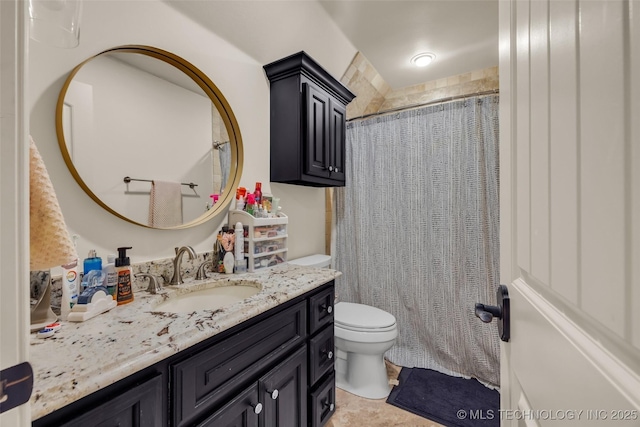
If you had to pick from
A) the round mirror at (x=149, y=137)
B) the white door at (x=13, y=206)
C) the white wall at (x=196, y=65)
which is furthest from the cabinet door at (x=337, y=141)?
the white door at (x=13, y=206)

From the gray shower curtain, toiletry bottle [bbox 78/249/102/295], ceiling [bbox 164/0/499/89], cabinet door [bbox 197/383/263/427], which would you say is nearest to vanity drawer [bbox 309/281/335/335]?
cabinet door [bbox 197/383/263/427]

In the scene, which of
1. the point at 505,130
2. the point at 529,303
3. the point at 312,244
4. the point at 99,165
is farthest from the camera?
the point at 312,244

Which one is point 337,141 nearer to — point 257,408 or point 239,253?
point 239,253

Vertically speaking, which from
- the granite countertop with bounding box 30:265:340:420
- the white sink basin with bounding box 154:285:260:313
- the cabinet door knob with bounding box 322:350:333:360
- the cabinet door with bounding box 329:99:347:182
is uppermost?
the cabinet door with bounding box 329:99:347:182

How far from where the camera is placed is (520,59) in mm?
504

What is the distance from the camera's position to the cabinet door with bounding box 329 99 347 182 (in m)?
1.85

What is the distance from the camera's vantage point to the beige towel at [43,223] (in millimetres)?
502

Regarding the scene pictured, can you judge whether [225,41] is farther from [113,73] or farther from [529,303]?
[529,303]

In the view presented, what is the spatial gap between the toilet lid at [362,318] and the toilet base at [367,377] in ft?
0.73

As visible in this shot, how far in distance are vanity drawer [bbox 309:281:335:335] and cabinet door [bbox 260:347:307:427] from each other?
0.38 ft

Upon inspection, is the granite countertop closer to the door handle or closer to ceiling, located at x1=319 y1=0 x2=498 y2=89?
the door handle

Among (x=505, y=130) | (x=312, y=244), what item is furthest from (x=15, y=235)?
(x=312, y=244)

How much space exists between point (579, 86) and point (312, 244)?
1.94 meters

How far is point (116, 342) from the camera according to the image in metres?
0.65
